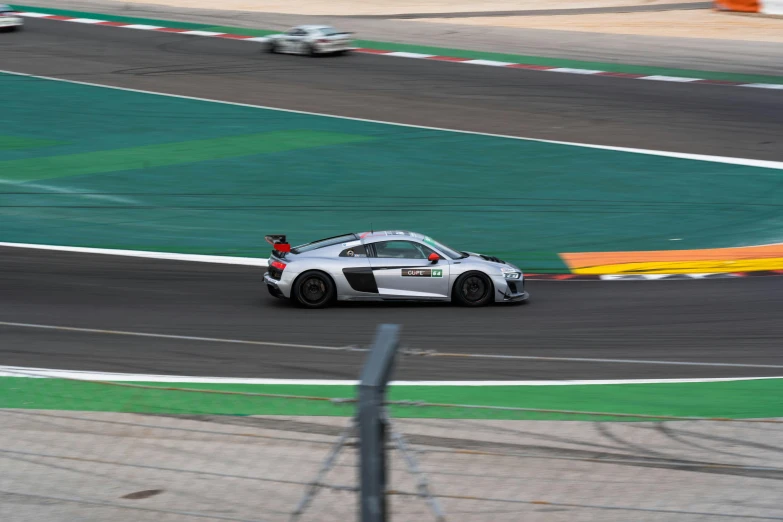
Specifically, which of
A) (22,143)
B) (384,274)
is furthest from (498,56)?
(384,274)

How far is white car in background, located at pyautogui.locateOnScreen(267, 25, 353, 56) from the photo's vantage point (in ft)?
109

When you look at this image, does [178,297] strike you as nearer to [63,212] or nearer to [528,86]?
[63,212]

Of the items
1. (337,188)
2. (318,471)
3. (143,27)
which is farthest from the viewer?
(143,27)

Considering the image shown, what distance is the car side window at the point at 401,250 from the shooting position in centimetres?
1427

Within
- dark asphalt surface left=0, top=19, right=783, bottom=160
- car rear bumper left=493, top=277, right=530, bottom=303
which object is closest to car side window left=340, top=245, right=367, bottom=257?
car rear bumper left=493, top=277, right=530, bottom=303

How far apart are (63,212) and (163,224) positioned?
215cm

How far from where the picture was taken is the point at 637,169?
72.7 ft

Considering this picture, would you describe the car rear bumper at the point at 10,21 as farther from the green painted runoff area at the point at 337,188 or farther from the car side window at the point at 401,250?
the car side window at the point at 401,250

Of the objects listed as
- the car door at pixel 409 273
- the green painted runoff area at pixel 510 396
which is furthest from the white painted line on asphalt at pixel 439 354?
the car door at pixel 409 273

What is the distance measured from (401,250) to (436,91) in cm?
1532

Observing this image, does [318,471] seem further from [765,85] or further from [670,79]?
[670,79]

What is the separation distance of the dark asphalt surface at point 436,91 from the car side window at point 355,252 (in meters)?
11.3

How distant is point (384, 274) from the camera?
14.1m

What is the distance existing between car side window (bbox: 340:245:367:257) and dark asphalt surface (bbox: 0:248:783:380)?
0.74 meters
